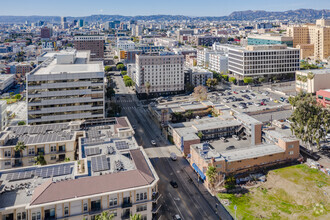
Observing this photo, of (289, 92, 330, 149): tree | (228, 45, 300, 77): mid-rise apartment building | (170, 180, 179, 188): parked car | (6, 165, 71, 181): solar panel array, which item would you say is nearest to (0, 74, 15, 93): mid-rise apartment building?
(228, 45, 300, 77): mid-rise apartment building

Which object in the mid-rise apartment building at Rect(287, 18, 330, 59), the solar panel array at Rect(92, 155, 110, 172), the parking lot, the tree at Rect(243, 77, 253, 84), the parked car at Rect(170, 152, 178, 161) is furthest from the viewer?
the mid-rise apartment building at Rect(287, 18, 330, 59)

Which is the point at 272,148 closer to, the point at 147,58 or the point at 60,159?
the point at 60,159

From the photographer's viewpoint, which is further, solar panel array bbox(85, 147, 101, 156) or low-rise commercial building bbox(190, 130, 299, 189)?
low-rise commercial building bbox(190, 130, 299, 189)

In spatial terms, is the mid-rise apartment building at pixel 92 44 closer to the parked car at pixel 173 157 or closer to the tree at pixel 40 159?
the parked car at pixel 173 157

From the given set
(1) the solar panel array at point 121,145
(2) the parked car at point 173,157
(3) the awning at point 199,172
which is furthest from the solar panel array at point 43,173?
(2) the parked car at point 173,157

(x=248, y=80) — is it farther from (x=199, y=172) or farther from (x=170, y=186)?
(x=170, y=186)

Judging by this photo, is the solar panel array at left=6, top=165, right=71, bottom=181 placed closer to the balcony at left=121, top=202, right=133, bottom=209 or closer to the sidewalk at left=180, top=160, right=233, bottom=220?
the balcony at left=121, top=202, right=133, bottom=209
